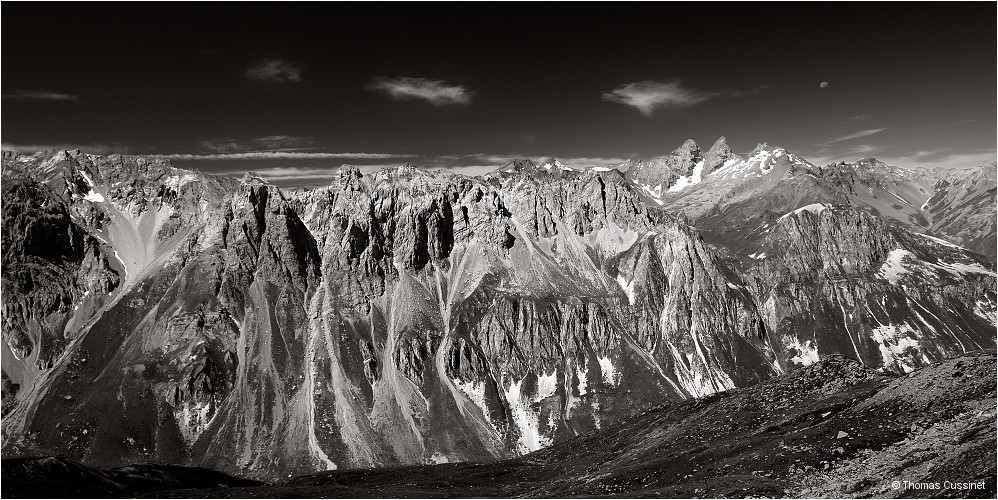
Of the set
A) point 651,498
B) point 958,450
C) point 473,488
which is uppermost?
point 958,450

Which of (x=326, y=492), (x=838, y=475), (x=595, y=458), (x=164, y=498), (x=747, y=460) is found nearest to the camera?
(x=838, y=475)

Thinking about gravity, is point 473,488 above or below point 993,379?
below

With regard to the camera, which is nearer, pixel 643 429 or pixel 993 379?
pixel 993 379

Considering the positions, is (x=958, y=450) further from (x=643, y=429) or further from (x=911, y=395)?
(x=643, y=429)

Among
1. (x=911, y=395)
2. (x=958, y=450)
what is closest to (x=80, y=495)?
(x=958, y=450)

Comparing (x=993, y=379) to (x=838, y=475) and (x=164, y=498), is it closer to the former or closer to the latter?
(x=838, y=475)

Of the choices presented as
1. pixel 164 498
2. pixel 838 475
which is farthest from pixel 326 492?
pixel 838 475

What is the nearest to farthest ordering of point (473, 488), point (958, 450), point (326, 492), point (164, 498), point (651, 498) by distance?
1. point (958, 450)
2. point (651, 498)
3. point (164, 498)
4. point (326, 492)
5. point (473, 488)
